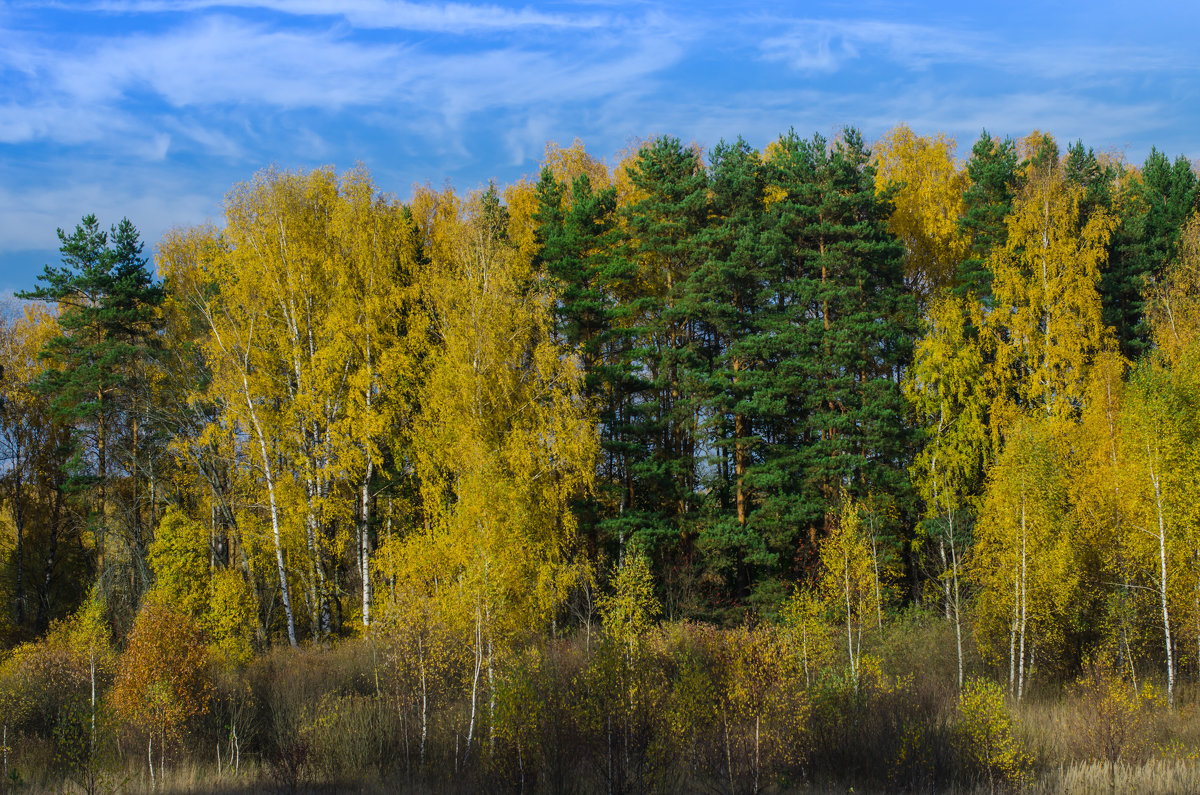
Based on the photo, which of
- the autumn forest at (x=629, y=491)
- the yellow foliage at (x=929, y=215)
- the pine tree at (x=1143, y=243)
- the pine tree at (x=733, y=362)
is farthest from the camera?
the yellow foliage at (x=929, y=215)

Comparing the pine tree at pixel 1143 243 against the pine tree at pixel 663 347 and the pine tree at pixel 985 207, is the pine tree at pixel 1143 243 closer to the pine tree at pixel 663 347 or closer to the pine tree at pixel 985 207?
the pine tree at pixel 985 207

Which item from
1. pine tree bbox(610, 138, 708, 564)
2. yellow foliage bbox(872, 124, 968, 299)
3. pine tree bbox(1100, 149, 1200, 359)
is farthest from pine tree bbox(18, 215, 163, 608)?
pine tree bbox(1100, 149, 1200, 359)

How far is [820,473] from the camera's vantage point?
29234 mm

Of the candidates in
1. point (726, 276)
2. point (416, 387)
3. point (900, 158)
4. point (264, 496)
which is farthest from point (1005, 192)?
point (264, 496)

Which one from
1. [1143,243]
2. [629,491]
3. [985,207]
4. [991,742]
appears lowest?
[991,742]

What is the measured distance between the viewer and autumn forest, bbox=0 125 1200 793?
18922 mm

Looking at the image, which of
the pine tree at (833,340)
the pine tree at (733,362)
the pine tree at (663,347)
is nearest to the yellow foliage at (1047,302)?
the pine tree at (833,340)

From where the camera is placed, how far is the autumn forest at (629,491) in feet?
62.1

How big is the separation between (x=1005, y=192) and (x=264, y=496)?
1170 inches

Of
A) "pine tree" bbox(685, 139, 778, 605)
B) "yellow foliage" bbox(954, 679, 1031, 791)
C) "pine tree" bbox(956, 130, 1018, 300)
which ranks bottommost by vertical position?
"yellow foliage" bbox(954, 679, 1031, 791)

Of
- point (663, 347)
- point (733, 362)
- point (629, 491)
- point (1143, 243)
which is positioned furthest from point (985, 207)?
point (629, 491)

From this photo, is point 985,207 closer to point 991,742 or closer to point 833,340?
point 833,340

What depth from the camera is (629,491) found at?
30.6m

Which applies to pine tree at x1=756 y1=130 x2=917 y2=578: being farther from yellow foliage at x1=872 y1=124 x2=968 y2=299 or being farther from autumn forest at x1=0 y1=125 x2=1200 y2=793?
yellow foliage at x1=872 y1=124 x2=968 y2=299
